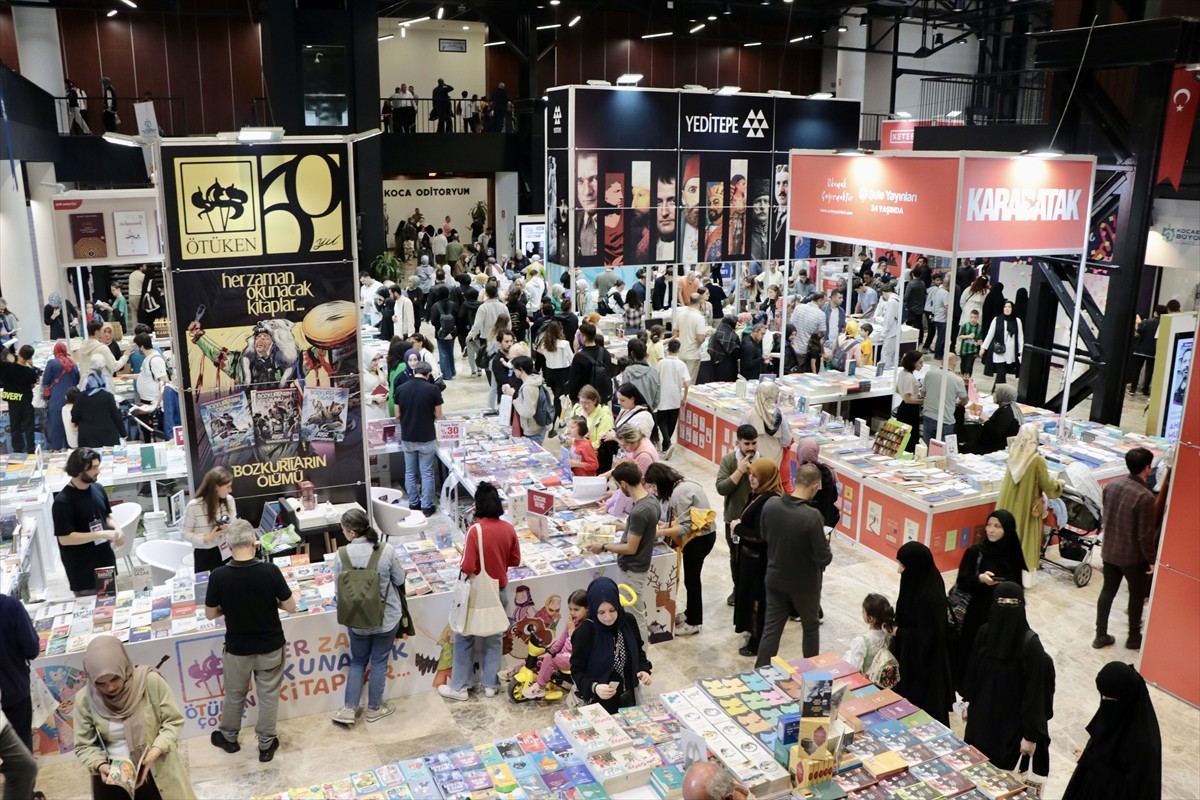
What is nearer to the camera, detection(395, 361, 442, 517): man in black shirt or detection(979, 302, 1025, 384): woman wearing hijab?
detection(395, 361, 442, 517): man in black shirt

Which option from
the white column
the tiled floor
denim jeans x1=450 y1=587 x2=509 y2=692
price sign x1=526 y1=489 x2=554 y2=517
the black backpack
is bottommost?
the tiled floor

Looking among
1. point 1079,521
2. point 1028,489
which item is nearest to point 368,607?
point 1028,489

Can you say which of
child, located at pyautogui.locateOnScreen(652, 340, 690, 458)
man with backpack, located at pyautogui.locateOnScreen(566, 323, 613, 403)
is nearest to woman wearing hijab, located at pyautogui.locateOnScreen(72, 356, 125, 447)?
man with backpack, located at pyautogui.locateOnScreen(566, 323, 613, 403)

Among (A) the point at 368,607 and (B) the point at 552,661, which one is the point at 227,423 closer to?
(A) the point at 368,607

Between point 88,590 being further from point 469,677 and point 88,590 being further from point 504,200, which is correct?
point 504,200

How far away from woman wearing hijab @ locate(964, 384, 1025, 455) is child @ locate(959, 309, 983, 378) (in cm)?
441

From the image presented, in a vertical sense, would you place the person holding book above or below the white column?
below

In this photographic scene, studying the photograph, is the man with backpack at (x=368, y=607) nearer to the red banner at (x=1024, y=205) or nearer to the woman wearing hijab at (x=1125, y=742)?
the woman wearing hijab at (x=1125, y=742)

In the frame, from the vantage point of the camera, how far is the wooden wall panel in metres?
19.5

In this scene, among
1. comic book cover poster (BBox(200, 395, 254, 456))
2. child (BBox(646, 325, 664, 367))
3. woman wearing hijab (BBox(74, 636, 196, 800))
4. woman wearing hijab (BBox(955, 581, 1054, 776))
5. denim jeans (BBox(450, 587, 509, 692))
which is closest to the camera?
woman wearing hijab (BBox(74, 636, 196, 800))

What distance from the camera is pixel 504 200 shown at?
80.3 feet

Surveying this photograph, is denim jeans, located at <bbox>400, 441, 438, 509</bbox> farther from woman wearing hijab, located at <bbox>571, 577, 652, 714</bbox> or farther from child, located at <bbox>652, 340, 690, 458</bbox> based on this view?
woman wearing hijab, located at <bbox>571, 577, 652, 714</bbox>

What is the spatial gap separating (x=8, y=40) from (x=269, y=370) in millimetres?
17509

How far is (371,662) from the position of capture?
564 centimetres
